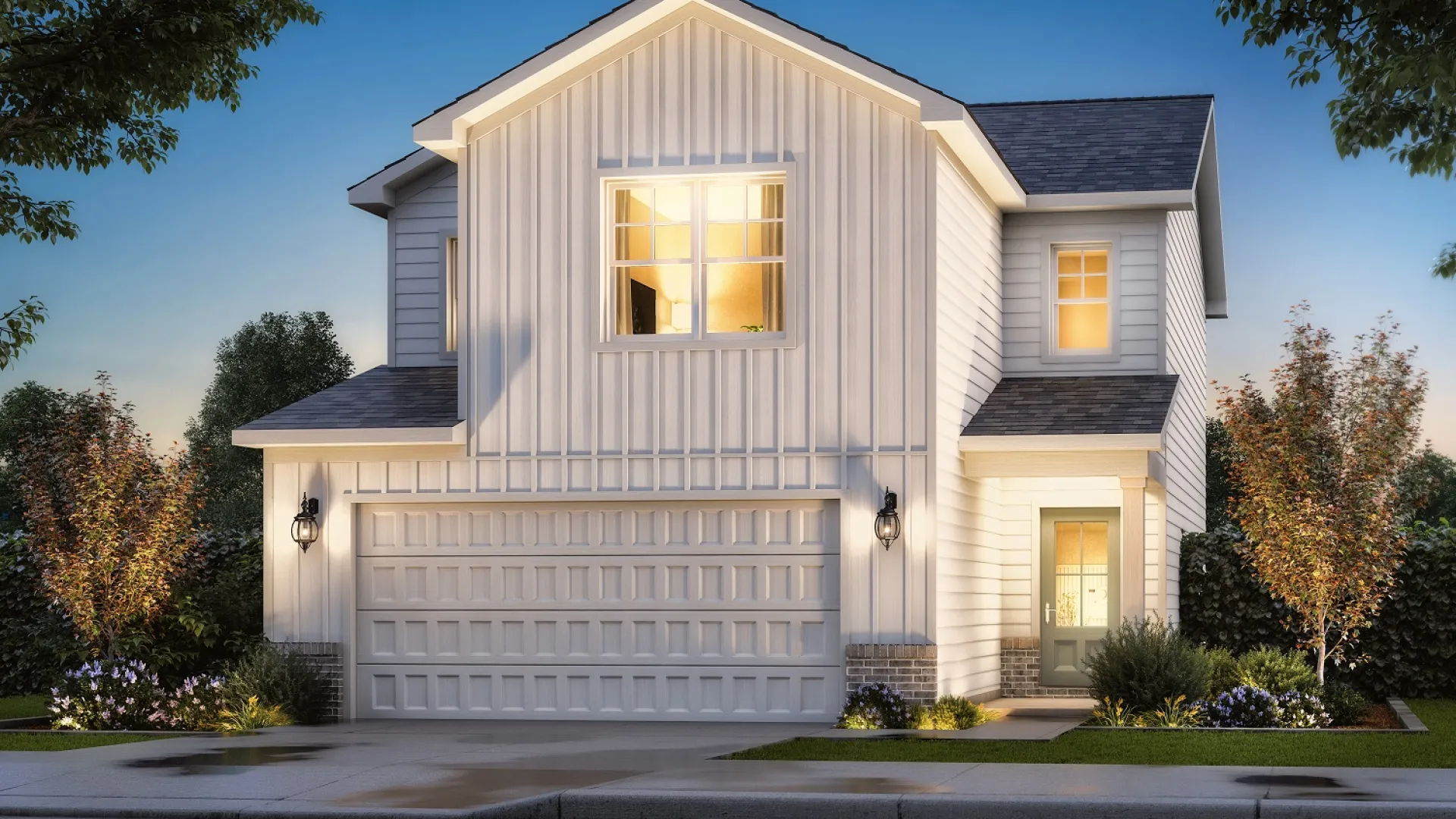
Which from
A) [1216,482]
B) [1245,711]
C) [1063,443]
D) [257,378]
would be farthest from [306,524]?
[1216,482]

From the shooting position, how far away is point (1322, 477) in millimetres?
17312

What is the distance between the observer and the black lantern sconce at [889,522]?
52.1 ft

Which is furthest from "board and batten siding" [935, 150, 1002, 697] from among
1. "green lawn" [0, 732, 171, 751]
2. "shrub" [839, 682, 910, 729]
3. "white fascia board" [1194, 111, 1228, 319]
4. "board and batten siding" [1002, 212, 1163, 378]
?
"green lawn" [0, 732, 171, 751]

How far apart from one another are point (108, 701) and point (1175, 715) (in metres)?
10.0

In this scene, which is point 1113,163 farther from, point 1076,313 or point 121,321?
point 121,321

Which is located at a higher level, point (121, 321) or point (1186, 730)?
point (121, 321)

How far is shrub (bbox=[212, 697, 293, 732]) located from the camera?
51.9 feet

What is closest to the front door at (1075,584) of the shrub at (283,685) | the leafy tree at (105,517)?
the shrub at (283,685)

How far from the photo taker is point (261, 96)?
122 ft

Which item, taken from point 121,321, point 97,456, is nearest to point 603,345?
point 97,456

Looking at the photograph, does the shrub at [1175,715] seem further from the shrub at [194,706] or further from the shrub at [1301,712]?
the shrub at [194,706]

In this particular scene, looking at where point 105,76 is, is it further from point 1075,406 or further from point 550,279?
point 1075,406

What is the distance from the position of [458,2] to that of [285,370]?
13.3 meters

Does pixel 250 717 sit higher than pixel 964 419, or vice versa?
pixel 964 419
